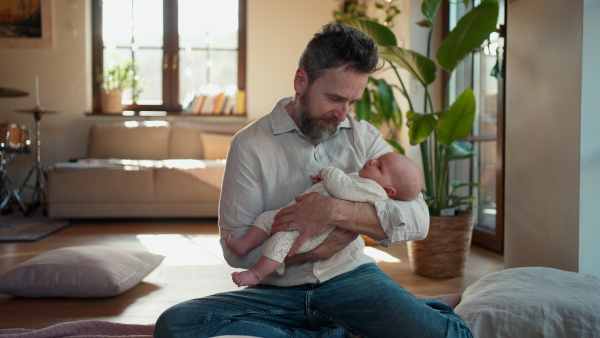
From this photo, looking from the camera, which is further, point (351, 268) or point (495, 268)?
point (495, 268)

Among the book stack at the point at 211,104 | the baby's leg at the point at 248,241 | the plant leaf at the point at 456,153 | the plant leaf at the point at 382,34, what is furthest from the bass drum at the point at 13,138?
the baby's leg at the point at 248,241

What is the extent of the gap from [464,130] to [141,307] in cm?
169

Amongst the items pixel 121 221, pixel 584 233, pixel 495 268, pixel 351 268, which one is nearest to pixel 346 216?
pixel 351 268

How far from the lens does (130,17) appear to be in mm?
6383

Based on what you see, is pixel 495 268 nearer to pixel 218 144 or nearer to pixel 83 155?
pixel 218 144

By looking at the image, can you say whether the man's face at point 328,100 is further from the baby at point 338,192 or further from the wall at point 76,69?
the wall at point 76,69

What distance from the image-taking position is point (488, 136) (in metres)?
3.70

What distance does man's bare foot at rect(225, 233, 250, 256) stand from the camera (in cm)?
164

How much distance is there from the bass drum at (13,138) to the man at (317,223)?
13.6 ft

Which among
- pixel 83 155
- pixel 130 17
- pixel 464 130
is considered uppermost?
pixel 130 17

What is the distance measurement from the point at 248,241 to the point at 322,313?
29cm

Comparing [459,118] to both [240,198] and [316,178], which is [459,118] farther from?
[240,198]

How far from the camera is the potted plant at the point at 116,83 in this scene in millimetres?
6211

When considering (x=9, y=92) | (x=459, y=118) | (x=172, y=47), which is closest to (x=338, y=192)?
(x=459, y=118)
